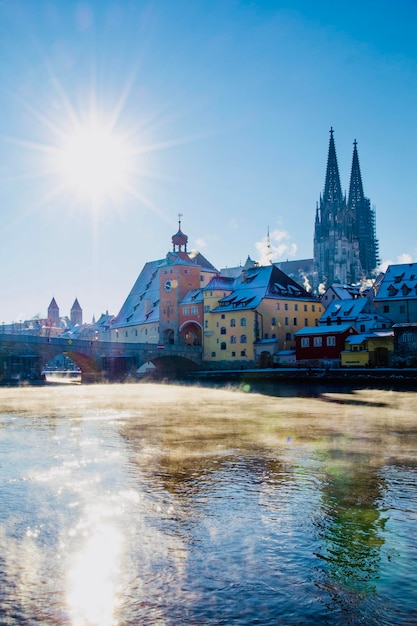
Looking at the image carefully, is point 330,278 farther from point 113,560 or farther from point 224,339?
point 113,560

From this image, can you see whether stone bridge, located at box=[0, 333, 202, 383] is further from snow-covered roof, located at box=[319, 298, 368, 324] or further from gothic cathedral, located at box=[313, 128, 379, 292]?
gothic cathedral, located at box=[313, 128, 379, 292]

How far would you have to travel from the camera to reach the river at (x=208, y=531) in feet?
26.8

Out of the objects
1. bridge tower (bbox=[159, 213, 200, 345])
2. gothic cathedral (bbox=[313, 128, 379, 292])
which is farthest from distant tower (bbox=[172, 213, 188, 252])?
gothic cathedral (bbox=[313, 128, 379, 292])

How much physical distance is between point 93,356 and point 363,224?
411ft

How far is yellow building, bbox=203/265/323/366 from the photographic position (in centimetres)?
9131

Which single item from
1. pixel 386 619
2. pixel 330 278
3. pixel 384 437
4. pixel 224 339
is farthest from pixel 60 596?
pixel 330 278

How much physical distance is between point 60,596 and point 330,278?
170920mm

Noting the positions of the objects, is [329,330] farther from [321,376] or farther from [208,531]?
[208,531]

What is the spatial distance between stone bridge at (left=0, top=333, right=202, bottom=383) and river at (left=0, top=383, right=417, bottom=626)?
56169 millimetres

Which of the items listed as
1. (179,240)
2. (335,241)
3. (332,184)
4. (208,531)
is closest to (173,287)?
(179,240)

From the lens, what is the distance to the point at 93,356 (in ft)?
279

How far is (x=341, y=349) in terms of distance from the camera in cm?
7938

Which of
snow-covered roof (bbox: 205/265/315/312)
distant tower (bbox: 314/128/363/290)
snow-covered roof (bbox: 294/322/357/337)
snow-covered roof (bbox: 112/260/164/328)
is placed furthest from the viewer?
distant tower (bbox: 314/128/363/290)

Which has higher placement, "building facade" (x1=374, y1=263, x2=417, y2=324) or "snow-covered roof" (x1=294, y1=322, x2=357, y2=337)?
"building facade" (x1=374, y1=263, x2=417, y2=324)
